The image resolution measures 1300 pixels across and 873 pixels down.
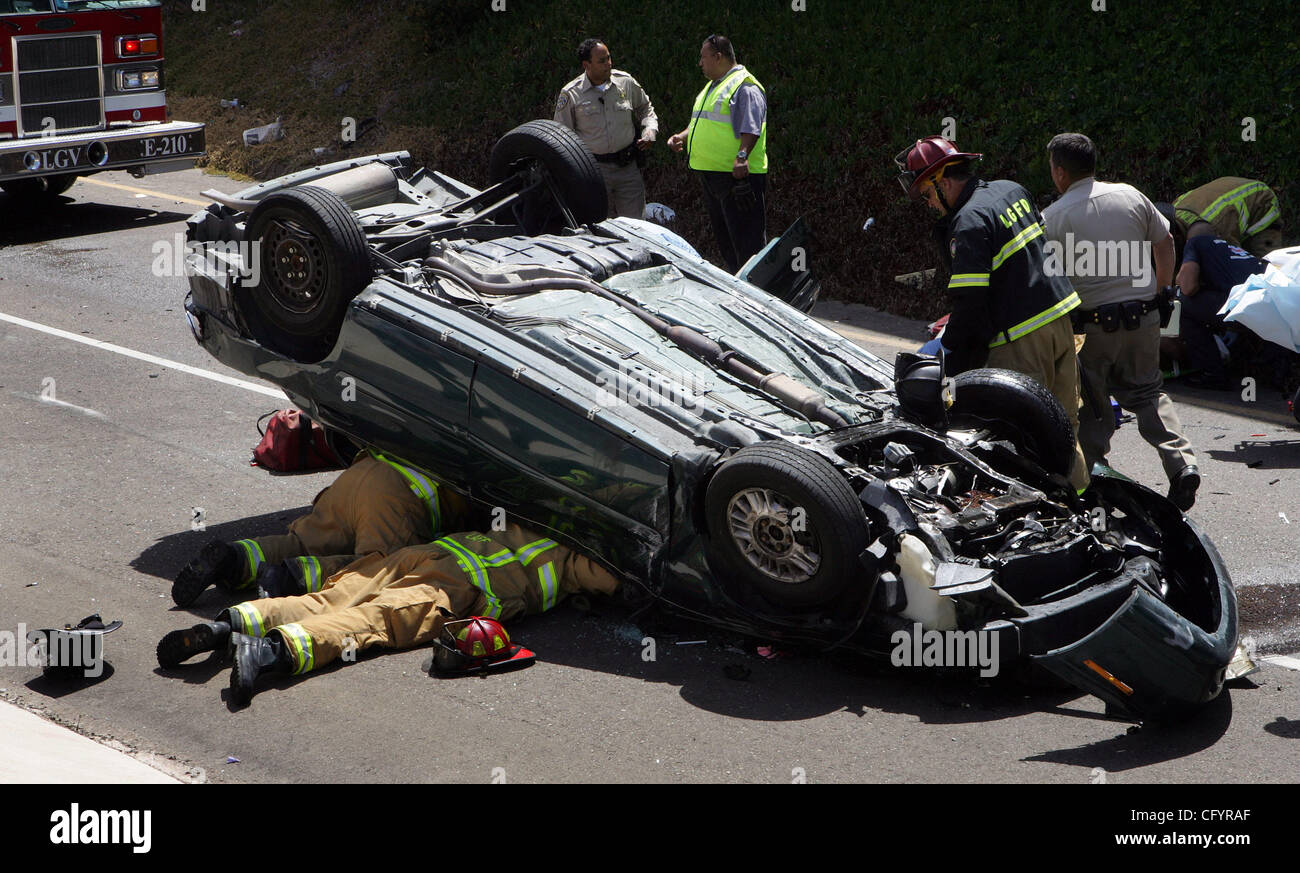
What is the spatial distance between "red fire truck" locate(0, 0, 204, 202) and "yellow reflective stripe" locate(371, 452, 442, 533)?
8043mm

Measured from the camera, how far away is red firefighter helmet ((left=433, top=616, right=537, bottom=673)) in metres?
5.22

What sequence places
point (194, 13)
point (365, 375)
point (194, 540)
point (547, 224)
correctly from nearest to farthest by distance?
point (365, 375)
point (194, 540)
point (547, 224)
point (194, 13)

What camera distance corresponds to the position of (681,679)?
5211 millimetres

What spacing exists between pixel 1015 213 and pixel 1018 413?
0.98m

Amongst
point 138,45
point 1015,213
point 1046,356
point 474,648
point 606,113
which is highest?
point 138,45

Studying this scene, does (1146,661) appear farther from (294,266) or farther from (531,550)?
(294,266)

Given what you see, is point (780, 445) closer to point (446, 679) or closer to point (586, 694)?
point (586, 694)

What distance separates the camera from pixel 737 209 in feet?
33.9

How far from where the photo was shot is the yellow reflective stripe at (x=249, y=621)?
17.3 ft

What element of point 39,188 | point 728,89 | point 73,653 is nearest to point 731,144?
point 728,89

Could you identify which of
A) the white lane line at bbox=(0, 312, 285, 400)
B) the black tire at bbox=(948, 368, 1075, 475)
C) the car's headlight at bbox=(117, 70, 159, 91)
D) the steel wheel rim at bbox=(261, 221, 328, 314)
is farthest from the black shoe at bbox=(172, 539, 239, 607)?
the car's headlight at bbox=(117, 70, 159, 91)

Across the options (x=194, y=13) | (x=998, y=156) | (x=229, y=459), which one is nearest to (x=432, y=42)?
(x=194, y=13)

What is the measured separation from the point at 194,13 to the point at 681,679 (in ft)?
60.5

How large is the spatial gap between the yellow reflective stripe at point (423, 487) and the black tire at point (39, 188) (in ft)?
32.4
